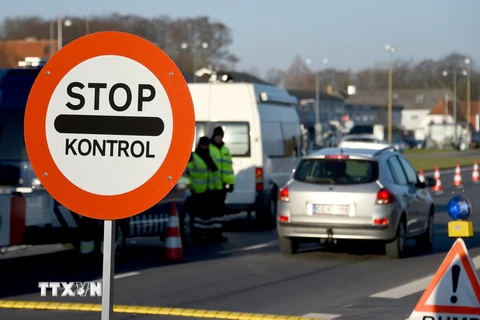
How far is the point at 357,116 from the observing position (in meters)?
155

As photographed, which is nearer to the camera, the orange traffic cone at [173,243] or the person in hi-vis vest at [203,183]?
the orange traffic cone at [173,243]

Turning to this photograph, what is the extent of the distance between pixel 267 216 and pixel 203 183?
3.18 metres

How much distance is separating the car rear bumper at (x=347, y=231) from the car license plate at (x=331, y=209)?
0.18 m

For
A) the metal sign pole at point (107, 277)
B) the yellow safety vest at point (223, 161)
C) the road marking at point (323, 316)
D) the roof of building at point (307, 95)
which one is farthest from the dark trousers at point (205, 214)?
the roof of building at point (307, 95)

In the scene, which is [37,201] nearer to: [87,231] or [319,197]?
[87,231]

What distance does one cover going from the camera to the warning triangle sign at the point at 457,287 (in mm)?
5242

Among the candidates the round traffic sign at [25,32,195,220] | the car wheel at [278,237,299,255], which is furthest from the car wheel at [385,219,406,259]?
the round traffic sign at [25,32,195,220]

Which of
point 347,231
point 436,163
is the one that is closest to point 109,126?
point 347,231

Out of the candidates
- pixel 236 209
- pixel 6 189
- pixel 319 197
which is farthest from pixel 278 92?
pixel 6 189

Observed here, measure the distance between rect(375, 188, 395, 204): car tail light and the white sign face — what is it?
10802 millimetres

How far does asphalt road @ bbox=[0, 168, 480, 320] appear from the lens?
32.7 feet

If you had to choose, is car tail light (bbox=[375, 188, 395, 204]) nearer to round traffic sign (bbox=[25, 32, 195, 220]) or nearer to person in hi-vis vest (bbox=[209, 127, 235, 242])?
person in hi-vis vest (bbox=[209, 127, 235, 242])

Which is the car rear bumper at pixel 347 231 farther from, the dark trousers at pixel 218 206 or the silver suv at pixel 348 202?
the dark trousers at pixel 218 206

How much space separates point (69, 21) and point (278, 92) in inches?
1026
